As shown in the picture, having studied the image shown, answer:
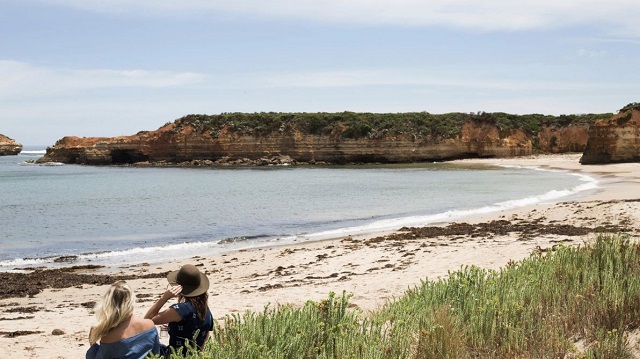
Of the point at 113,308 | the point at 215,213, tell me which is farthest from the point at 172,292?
the point at 215,213

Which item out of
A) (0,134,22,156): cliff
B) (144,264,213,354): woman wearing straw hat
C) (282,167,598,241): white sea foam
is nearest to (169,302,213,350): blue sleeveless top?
(144,264,213,354): woman wearing straw hat

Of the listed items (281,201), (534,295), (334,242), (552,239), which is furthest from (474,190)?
(534,295)

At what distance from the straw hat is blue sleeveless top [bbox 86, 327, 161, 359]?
1.71 feet

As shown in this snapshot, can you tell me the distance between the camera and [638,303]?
5.98m

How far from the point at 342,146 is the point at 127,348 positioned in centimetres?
8003

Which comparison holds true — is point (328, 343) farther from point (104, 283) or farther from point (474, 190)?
point (474, 190)

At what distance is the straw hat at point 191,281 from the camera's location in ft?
18.5

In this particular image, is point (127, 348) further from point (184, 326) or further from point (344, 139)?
point (344, 139)

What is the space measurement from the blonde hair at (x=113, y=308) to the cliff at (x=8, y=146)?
182 meters

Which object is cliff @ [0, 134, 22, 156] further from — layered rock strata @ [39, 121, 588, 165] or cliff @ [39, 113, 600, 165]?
layered rock strata @ [39, 121, 588, 165]

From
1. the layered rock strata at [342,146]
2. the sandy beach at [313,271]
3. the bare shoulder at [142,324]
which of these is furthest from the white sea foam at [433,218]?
the layered rock strata at [342,146]

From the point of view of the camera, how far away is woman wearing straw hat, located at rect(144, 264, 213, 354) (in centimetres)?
565

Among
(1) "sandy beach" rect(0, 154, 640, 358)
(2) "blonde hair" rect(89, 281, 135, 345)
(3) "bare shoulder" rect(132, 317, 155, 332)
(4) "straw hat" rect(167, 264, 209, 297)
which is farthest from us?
(1) "sandy beach" rect(0, 154, 640, 358)

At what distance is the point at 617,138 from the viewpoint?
190ft
